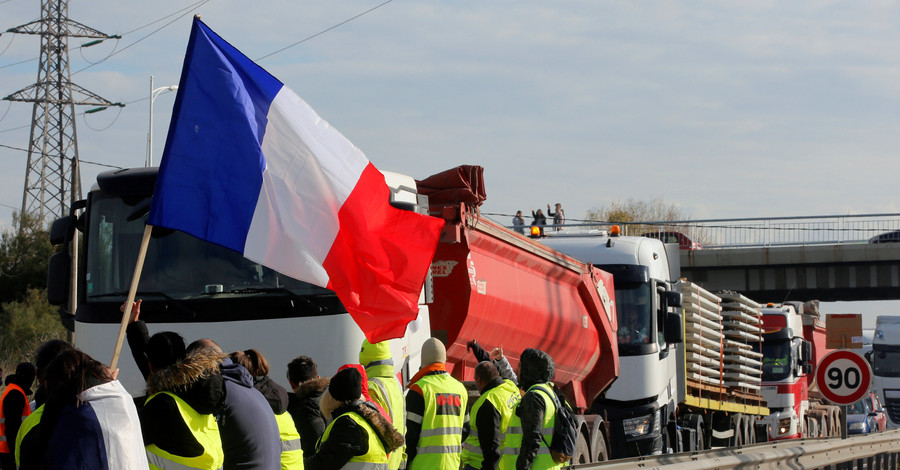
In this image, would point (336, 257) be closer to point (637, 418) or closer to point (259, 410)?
point (259, 410)

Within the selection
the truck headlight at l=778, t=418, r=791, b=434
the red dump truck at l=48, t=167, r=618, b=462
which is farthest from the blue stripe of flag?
the truck headlight at l=778, t=418, r=791, b=434

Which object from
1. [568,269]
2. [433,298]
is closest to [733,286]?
[568,269]

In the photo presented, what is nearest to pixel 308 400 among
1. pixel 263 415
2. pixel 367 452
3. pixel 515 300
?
pixel 367 452

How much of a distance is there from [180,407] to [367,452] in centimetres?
167

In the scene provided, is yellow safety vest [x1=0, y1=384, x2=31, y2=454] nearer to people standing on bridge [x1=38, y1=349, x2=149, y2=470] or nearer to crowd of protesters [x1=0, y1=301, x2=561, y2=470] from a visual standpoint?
crowd of protesters [x1=0, y1=301, x2=561, y2=470]

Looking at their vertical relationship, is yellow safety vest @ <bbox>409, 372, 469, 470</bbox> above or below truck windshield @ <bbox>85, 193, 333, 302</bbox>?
below

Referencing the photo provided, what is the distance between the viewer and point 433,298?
33.7 feet

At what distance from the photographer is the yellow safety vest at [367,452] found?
646 cm

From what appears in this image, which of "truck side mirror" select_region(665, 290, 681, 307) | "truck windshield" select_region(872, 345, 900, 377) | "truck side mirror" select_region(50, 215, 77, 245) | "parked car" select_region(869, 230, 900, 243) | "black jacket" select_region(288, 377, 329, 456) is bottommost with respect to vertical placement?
"truck windshield" select_region(872, 345, 900, 377)

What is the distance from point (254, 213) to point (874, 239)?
42.5 metres

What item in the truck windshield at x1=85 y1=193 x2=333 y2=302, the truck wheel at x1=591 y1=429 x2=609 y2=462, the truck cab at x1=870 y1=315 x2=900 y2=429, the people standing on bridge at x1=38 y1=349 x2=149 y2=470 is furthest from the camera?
the truck cab at x1=870 y1=315 x2=900 y2=429

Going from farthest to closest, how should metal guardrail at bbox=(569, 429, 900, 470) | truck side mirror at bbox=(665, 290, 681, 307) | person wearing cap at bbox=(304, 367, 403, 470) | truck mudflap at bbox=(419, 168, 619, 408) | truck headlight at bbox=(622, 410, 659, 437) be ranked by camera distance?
truck side mirror at bbox=(665, 290, 681, 307), truck headlight at bbox=(622, 410, 659, 437), metal guardrail at bbox=(569, 429, 900, 470), truck mudflap at bbox=(419, 168, 619, 408), person wearing cap at bbox=(304, 367, 403, 470)

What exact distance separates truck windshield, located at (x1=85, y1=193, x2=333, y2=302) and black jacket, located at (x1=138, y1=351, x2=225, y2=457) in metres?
3.79

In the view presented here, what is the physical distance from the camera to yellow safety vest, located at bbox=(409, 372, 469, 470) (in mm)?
7812
